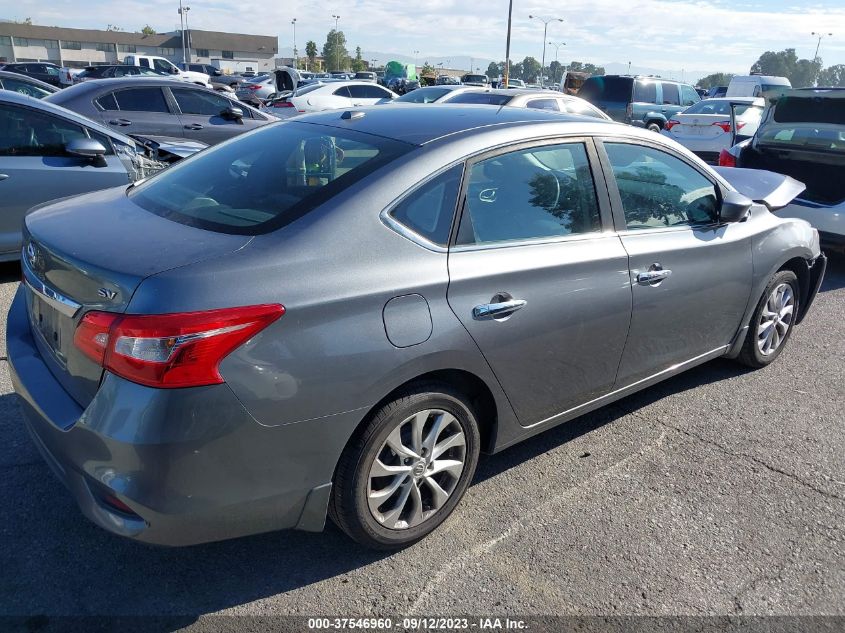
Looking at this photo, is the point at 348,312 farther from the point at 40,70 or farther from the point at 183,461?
the point at 40,70

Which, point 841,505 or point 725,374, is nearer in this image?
point 841,505

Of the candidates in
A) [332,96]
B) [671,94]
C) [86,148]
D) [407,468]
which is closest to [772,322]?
[407,468]

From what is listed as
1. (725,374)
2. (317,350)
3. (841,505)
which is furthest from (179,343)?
(725,374)

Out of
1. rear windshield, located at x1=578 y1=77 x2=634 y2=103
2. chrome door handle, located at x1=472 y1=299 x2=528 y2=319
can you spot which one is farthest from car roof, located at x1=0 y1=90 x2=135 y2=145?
rear windshield, located at x1=578 y1=77 x2=634 y2=103

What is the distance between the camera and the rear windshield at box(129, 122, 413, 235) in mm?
2646

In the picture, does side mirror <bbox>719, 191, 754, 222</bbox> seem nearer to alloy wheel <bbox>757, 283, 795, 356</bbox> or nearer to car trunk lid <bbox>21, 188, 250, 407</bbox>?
alloy wheel <bbox>757, 283, 795, 356</bbox>

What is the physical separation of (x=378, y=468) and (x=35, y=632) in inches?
49.3

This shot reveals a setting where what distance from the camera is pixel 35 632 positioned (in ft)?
7.71

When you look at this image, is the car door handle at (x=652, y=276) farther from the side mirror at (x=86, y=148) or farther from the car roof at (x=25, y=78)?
the car roof at (x=25, y=78)

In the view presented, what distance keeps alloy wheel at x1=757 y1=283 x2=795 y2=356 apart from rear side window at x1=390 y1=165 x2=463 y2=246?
2.65m

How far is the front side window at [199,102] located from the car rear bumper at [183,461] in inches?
310

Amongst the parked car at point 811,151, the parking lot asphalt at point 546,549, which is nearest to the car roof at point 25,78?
the parking lot asphalt at point 546,549

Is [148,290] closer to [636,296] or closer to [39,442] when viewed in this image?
[39,442]

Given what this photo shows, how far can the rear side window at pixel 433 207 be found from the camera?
268 cm
